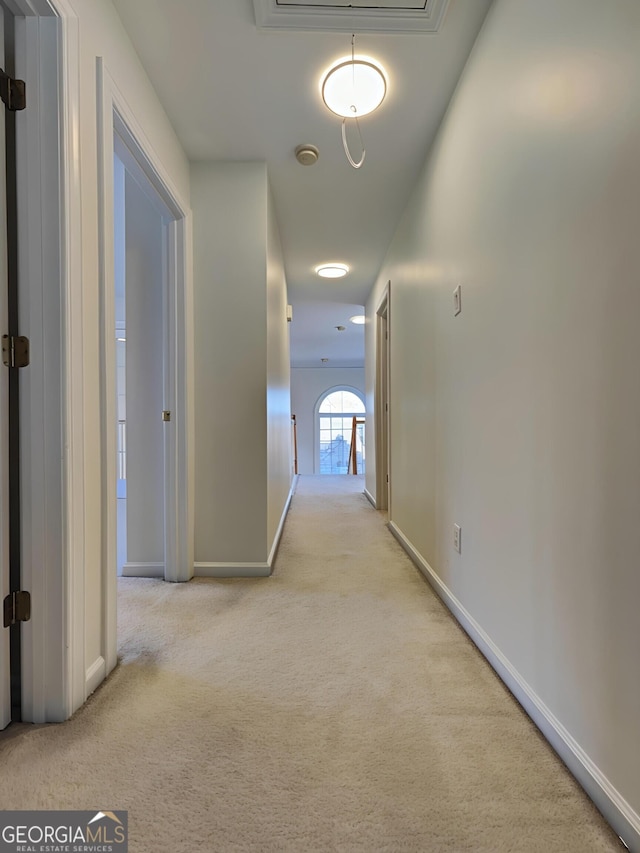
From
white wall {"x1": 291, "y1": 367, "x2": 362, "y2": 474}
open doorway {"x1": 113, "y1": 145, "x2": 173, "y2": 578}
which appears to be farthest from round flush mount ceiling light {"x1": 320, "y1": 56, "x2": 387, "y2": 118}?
white wall {"x1": 291, "y1": 367, "x2": 362, "y2": 474}

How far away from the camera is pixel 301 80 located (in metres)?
1.80

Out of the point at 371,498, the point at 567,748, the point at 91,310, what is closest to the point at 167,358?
the point at 91,310

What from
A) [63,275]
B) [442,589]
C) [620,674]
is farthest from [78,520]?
[442,589]

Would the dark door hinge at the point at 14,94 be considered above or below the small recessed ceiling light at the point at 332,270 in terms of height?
below

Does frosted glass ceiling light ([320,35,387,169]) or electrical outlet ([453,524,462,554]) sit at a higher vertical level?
frosted glass ceiling light ([320,35,387,169])

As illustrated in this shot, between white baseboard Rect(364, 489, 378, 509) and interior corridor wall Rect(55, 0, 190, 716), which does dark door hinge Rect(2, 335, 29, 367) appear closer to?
interior corridor wall Rect(55, 0, 190, 716)

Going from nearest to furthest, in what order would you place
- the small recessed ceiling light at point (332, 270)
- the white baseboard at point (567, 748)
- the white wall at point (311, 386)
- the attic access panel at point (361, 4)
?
the white baseboard at point (567, 748) < the attic access panel at point (361, 4) < the small recessed ceiling light at point (332, 270) < the white wall at point (311, 386)

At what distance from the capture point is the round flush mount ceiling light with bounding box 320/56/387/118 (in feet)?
5.59

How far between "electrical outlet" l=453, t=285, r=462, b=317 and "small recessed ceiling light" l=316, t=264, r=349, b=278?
2424 mm

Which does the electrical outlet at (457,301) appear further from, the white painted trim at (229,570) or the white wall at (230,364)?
the white painted trim at (229,570)

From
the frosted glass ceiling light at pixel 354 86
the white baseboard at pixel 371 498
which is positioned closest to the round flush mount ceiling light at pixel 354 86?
the frosted glass ceiling light at pixel 354 86

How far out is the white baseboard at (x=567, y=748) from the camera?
0.83m

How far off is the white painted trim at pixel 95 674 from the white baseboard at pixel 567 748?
125 cm

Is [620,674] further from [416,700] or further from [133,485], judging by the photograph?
[133,485]
